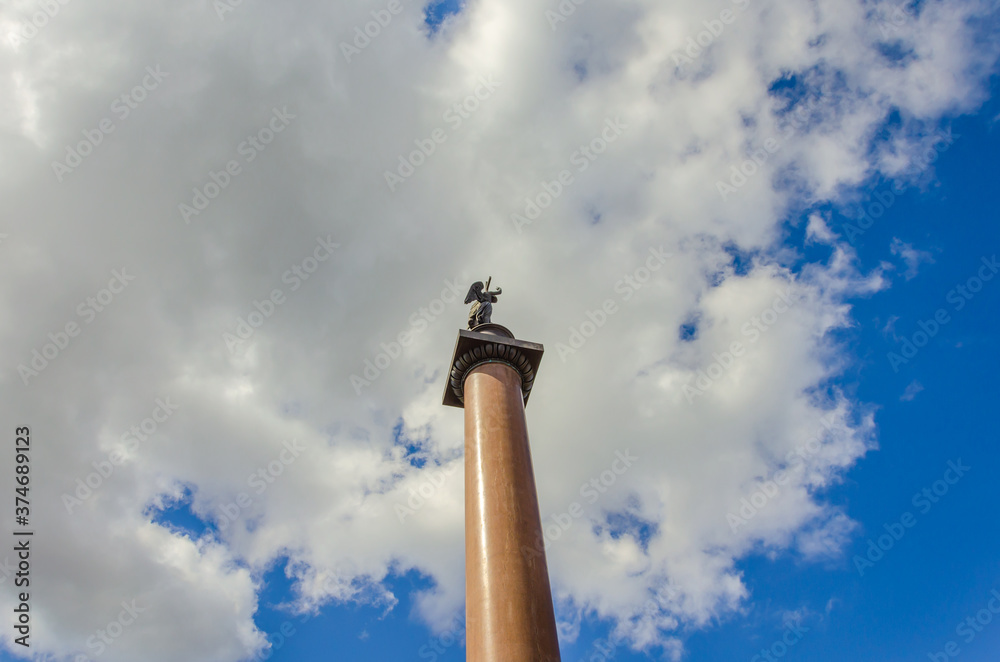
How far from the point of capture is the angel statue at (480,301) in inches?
765

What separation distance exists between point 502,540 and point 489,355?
5.82 m

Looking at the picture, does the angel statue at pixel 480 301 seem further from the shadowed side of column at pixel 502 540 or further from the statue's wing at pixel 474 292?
the shadowed side of column at pixel 502 540

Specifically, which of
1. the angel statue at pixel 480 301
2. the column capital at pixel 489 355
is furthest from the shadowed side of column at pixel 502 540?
the angel statue at pixel 480 301

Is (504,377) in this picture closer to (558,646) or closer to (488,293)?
(488,293)

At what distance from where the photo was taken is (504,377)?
17.0 m

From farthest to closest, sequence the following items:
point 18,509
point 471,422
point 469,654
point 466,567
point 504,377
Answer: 1. point 18,509
2. point 504,377
3. point 471,422
4. point 466,567
5. point 469,654

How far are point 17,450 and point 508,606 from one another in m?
18.4

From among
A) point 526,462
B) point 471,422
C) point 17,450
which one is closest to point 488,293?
point 471,422

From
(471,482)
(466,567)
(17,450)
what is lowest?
(466,567)

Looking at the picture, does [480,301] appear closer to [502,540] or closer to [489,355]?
[489,355]

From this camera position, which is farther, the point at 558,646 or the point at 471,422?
the point at 471,422

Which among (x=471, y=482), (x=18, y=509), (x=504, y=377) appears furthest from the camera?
(x=18, y=509)

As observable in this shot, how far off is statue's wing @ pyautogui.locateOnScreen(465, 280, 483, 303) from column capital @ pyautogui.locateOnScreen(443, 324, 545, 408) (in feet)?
8.89

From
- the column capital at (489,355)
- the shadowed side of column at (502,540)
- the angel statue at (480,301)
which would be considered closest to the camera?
the shadowed side of column at (502,540)
